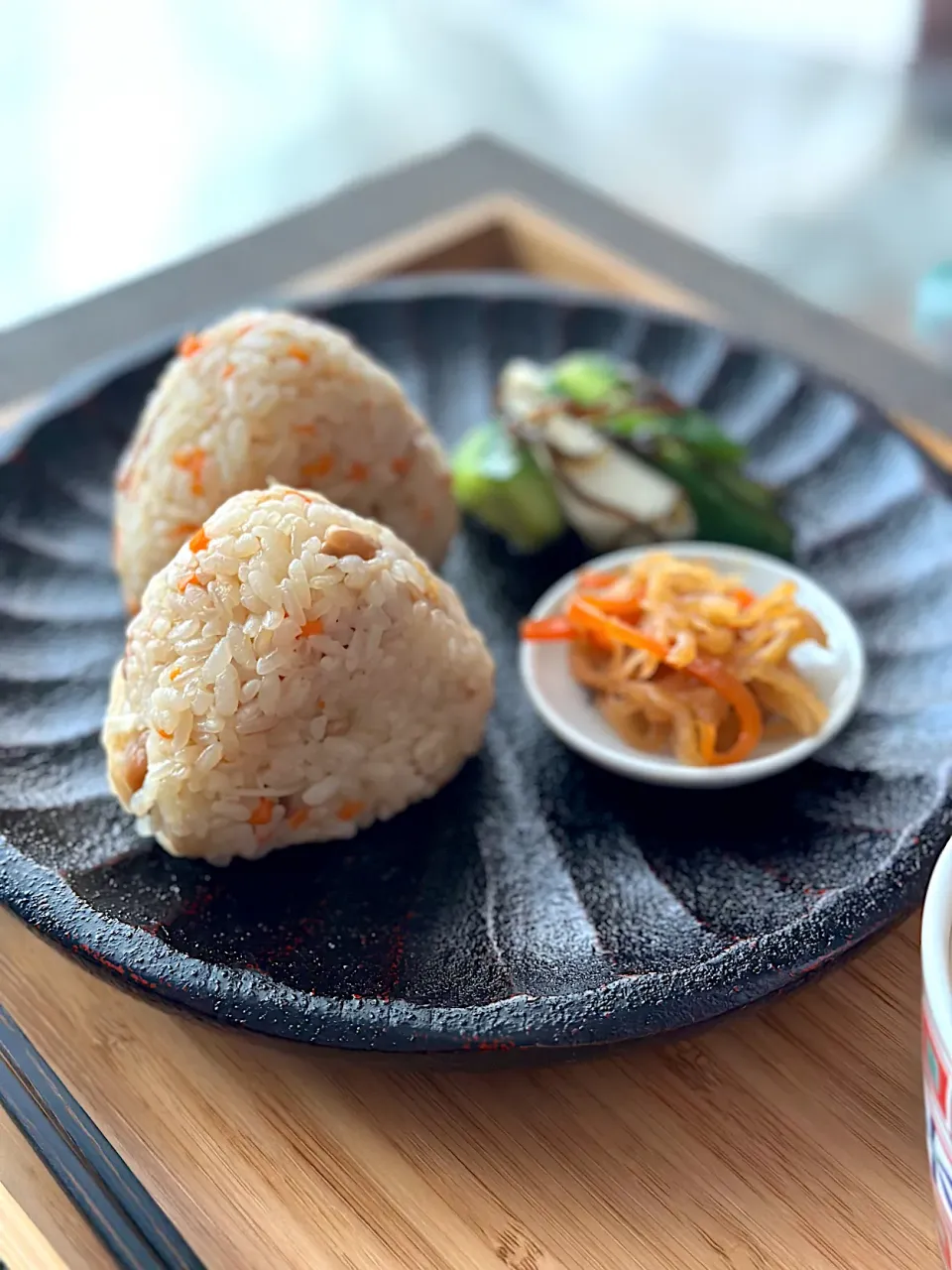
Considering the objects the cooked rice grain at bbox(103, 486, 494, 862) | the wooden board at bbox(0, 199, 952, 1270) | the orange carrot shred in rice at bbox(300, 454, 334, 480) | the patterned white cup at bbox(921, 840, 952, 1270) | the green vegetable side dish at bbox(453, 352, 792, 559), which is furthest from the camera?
the green vegetable side dish at bbox(453, 352, 792, 559)

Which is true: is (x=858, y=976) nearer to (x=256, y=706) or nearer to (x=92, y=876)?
(x=256, y=706)

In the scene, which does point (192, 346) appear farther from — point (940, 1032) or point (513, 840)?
point (940, 1032)

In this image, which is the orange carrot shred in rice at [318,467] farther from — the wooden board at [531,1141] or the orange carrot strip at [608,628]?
the wooden board at [531,1141]

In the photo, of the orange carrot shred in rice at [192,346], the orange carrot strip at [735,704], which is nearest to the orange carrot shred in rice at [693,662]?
the orange carrot strip at [735,704]

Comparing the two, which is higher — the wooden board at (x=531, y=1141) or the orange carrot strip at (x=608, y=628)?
the orange carrot strip at (x=608, y=628)

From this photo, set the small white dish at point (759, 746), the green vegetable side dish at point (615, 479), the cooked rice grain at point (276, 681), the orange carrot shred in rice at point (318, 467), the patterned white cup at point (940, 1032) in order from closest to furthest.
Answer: the patterned white cup at point (940, 1032) < the cooked rice grain at point (276, 681) < the small white dish at point (759, 746) < the orange carrot shred in rice at point (318, 467) < the green vegetable side dish at point (615, 479)

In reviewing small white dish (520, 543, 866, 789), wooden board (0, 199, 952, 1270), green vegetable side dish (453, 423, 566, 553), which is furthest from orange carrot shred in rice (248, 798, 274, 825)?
green vegetable side dish (453, 423, 566, 553)

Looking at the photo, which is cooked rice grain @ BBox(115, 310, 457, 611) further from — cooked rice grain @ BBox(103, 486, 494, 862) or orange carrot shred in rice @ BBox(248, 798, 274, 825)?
orange carrot shred in rice @ BBox(248, 798, 274, 825)

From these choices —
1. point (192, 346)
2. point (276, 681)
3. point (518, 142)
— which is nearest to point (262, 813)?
point (276, 681)
